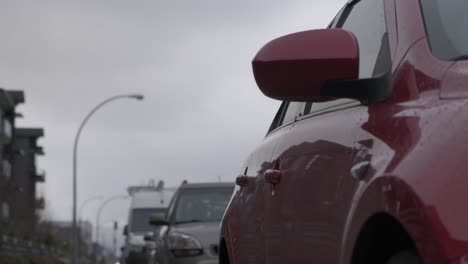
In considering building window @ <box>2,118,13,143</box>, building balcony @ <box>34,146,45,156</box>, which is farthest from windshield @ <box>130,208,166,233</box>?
building balcony @ <box>34,146,45,156</box>

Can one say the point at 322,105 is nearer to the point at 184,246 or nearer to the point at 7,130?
the point at 184,246

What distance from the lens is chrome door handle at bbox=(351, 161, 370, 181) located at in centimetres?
376

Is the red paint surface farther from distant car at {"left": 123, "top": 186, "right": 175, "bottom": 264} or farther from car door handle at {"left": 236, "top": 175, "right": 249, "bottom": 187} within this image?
distant car at {"left": 123, "top": 186, "right": 175, "bottom": 264}

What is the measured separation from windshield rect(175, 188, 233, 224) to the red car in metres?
10.9

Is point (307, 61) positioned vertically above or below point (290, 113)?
above

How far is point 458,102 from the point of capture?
3.40 m

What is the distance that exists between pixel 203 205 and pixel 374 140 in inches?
493

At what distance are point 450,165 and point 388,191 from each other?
0.28 m

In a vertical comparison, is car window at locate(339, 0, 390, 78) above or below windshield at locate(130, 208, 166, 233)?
above

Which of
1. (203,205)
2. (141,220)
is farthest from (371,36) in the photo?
(141,220)

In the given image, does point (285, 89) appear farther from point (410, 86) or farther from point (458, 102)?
point (458, 102)

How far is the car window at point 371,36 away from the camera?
4211mm

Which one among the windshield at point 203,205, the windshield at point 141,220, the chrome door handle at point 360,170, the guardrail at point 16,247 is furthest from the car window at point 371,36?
the guardrail at point 16,247

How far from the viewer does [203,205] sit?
53.4 ft
